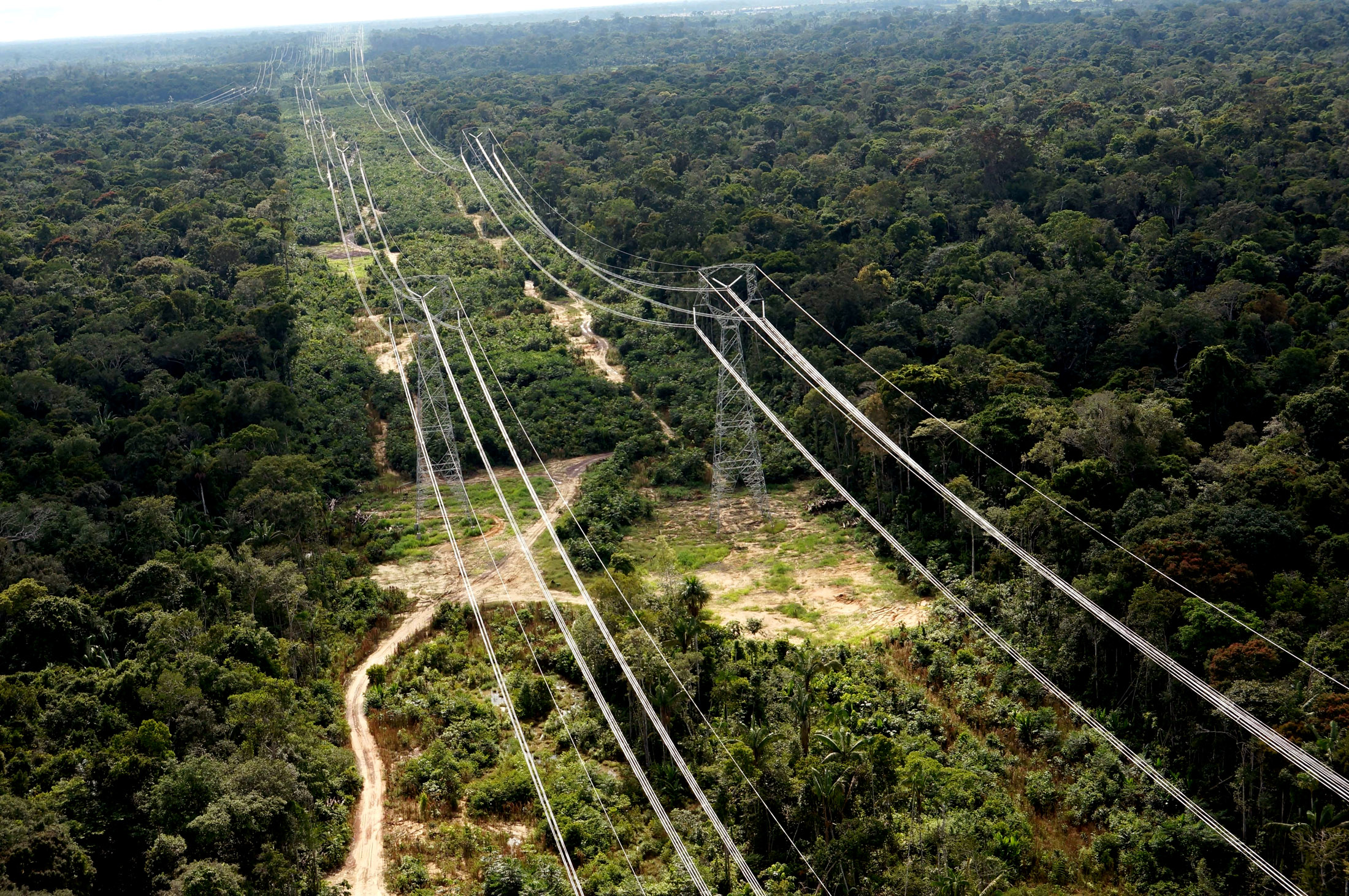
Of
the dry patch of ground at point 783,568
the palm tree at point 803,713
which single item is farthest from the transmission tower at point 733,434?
the palm tree at point 803,713

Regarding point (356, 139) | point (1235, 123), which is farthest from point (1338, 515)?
point (356, 139)

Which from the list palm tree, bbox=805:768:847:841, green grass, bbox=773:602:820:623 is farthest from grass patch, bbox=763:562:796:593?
palm tree, bbox=805:768:847:841

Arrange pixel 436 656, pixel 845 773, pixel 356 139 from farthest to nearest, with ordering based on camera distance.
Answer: pixel 356 139 → pixel 436 656 → pixel 845 773

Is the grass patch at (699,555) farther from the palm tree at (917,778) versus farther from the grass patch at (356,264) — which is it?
the grass patch at (356,264)

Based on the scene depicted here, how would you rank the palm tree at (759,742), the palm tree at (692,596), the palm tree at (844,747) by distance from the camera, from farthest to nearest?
the palm tree at (692,596)
the palm tree at (759,742)
the palm tree at (844,747)

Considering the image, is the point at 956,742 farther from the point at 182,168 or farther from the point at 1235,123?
the point at 182,168

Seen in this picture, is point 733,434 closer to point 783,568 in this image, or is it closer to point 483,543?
point 783,568
